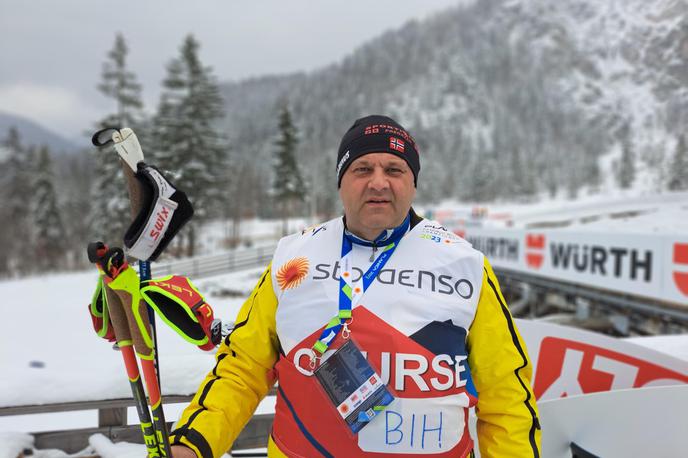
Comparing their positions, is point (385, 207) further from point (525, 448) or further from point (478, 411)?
point (525, 448)

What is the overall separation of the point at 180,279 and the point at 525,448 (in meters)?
1.54

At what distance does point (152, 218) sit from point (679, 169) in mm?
69742

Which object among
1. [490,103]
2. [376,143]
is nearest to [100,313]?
[376,143]

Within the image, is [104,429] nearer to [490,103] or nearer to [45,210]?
[45,210]

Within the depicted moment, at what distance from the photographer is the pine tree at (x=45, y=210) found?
37062 millimetres

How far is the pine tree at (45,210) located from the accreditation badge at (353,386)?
44315mm

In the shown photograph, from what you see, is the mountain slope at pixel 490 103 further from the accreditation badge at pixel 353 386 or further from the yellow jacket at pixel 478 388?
the accreditation badge at pixel 353 386

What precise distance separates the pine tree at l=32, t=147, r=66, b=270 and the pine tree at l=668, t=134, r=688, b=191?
2768 inches

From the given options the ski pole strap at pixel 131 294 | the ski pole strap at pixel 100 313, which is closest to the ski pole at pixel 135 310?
the ski pole strap at pixel 131 294

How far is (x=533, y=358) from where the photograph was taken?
133 inches

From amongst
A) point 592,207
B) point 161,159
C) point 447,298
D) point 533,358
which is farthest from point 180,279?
point 592,207

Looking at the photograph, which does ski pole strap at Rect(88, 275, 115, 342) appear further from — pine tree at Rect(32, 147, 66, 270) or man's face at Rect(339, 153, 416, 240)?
pine tree at Rect(32, 147, 66, 270)

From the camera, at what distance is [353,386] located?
1.67 m

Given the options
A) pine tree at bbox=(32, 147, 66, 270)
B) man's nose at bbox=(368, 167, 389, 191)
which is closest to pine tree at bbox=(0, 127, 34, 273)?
pine tree at bbox=(32, 147, 66, 270)
